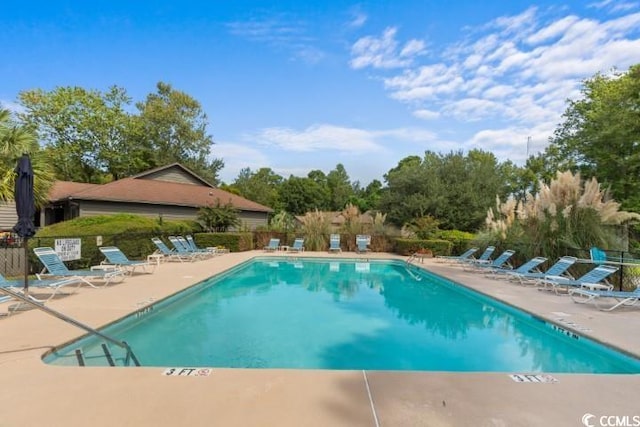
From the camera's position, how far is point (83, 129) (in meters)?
27.6

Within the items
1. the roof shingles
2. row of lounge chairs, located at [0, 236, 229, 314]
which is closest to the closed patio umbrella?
row of lounge chairs, located at [0, 236, 229, 314]

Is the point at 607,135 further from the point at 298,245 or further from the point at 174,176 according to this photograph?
the point at 174,176

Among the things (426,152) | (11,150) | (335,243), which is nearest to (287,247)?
(335,243)

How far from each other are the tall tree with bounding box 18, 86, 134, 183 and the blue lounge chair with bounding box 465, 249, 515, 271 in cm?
2673

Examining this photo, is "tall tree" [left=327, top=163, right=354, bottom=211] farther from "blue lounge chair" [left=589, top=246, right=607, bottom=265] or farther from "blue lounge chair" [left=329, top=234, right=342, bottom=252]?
"blue lounge chair" [left=589, top=246, right=607, bottom=265]

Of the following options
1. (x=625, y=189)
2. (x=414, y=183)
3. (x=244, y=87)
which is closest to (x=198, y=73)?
(x=244, y=87)

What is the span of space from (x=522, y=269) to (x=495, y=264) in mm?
1652

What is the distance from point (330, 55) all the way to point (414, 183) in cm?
1452

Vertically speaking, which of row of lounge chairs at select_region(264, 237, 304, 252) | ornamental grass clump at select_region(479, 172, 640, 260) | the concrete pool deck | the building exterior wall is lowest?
the concrete pool deck

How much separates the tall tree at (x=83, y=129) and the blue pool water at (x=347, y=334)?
23735mm

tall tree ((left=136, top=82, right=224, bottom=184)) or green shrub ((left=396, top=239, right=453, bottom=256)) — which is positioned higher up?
tall tree ((left=136, top=82, right=224, bottom=184))

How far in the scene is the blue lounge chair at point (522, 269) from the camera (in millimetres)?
9562

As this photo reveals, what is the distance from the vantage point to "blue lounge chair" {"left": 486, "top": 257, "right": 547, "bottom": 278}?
9562mm

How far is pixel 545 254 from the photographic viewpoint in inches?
408
